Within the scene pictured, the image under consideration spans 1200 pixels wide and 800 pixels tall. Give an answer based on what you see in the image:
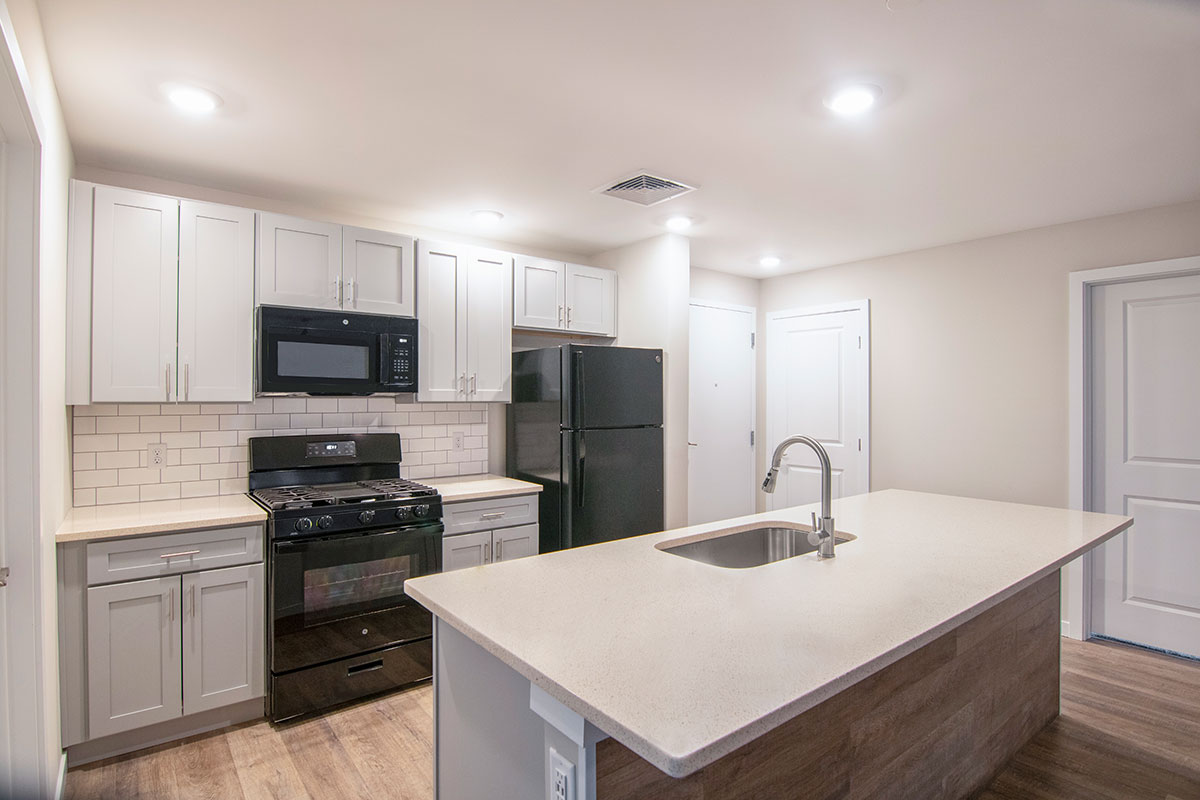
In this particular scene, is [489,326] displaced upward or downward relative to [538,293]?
downward

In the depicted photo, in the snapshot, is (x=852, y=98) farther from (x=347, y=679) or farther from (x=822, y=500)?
(x=347, y=679)

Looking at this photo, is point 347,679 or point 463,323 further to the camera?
point 463,323

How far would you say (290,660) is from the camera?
2.58 m

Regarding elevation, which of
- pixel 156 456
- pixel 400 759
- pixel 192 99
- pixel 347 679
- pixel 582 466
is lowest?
pixel 400 759

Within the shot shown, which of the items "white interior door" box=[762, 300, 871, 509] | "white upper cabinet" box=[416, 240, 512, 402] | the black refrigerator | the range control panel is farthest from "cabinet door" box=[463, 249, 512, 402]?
"white interior door" box=[762, 300, 871, 509]

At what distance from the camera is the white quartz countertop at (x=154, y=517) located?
88.2 inches

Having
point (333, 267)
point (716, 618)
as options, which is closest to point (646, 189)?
point (333, 267)

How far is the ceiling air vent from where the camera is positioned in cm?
283

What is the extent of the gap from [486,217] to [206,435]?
1.78 meters

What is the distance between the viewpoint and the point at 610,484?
3.52m

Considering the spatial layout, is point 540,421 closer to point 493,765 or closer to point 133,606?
point 133,606

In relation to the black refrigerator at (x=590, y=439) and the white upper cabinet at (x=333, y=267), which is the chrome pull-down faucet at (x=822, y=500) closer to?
the black refrigerator at (x=590, y=439)

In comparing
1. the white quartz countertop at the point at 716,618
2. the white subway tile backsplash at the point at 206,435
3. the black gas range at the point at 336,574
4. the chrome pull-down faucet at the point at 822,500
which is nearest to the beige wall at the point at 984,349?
the white quartz countertop at the point at 716,618

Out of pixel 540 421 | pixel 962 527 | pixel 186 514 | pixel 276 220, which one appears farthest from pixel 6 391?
pixel 962 527
